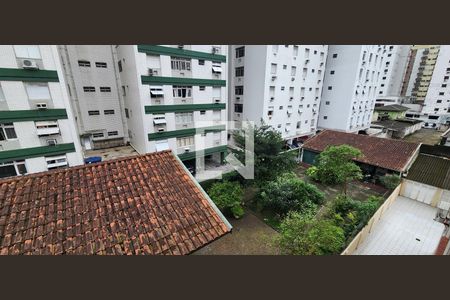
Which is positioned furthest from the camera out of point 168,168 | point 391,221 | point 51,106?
point 391,221

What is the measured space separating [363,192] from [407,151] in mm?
5548

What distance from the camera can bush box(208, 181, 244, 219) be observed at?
12.4 metres

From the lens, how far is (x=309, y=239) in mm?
7164

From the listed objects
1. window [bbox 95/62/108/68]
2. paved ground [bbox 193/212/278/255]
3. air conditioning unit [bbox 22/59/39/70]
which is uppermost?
window [bbox 95/62/108/68]

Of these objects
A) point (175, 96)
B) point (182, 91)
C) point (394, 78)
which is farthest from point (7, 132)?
point (394, 78)

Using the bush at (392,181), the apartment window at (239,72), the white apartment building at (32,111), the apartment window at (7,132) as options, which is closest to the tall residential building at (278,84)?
the apartment window at (239,72)

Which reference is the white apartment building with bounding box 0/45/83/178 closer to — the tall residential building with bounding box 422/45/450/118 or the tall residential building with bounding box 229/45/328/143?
the tall residential building with bounding box 229/45/328/143

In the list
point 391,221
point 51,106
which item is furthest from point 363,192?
point 51,106

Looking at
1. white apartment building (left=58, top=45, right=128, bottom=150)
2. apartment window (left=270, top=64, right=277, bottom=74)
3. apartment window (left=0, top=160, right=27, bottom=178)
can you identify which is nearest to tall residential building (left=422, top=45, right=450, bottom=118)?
apartment window (left=270, top=64, right=277, bottom=74)

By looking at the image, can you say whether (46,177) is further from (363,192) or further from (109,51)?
(363,192)

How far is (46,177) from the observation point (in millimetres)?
5309

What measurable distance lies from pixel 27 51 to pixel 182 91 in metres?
9.29

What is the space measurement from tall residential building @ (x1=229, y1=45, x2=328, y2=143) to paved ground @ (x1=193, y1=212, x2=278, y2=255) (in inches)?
543

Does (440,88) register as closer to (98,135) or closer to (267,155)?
(267,155)
